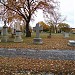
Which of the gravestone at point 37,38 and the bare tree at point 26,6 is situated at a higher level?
the bare tree at point 26,6

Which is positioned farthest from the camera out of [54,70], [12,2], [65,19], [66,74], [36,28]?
[65,19]

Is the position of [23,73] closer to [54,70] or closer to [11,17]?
[54,70]

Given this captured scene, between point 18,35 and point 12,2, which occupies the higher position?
point 12,2

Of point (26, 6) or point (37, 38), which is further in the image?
point (26, 6)

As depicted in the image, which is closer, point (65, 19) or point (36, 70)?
point (36, 70)

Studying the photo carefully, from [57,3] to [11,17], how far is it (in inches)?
281

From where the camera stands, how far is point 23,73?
8141 mm

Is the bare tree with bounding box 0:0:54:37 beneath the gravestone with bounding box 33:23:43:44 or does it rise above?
above

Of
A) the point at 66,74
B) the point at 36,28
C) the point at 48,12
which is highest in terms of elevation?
the point at 48,12

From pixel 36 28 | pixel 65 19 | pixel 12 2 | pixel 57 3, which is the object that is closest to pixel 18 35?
pixel 36 28

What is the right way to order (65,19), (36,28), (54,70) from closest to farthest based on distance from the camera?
(54,70) → (36,28) → (65,19)

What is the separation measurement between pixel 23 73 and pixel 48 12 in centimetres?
2964

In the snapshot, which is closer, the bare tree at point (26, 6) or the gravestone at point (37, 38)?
the gravestone at point (37, 38)

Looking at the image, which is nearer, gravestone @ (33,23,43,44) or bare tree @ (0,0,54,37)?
gravestone @ (33,23,43,44)
